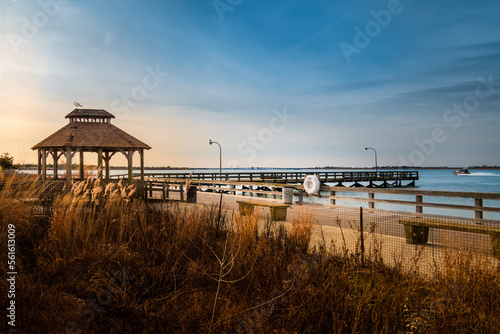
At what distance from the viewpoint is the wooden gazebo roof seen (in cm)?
1691

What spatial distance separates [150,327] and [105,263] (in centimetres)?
157

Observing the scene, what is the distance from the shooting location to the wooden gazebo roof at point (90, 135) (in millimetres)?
16906

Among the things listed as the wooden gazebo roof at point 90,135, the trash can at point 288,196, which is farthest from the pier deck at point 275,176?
the trash can at point 288,196

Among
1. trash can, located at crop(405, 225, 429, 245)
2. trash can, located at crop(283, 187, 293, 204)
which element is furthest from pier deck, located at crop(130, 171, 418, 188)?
trash can, located at crop(405, 225, 429, 245)

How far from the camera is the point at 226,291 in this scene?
137 inches

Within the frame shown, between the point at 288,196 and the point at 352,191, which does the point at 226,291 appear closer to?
the point at 352,191

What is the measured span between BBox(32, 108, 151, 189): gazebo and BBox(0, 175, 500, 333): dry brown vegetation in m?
12.6

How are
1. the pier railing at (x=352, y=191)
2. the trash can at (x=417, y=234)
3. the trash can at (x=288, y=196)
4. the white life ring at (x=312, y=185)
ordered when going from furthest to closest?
1. the trash can at (x=288, y=196)
2. the white life ring at (x=312, y=185)
3. the pier railing at (x=352, y=191)
4. the trash can at (x=417, y=234)

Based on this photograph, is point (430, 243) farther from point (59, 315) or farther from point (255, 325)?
point (59, 315)

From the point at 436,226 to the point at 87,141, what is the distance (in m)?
15.8

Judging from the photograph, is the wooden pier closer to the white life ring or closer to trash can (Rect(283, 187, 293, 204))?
trash can (Rect(283, 187, 293, 204))

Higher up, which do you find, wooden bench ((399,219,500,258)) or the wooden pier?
the wooden pier

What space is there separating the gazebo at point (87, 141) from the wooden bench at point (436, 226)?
1380 centimetres

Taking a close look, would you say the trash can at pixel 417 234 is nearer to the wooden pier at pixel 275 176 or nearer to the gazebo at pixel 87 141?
the gazebo at pixel 87 141
